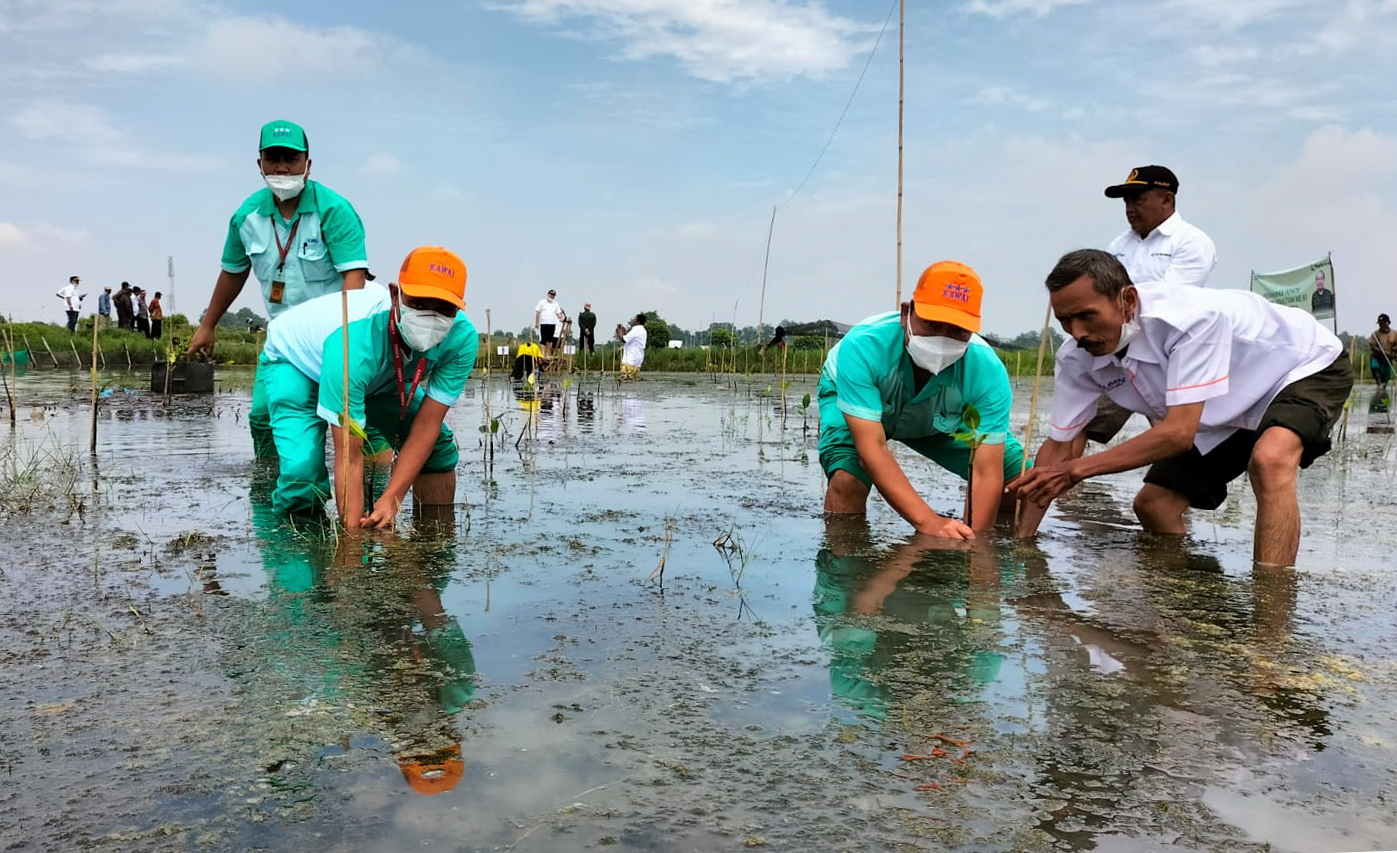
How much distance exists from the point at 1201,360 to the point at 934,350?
960 mm

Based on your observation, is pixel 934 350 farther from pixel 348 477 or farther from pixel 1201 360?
pixel 348 477

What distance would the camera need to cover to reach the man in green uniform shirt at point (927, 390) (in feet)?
13.4

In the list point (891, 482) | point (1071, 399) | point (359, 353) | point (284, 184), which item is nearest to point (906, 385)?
point (891, 482)

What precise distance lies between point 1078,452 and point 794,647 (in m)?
2.38

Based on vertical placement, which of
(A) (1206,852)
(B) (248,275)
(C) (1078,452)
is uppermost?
(B) (248,275)

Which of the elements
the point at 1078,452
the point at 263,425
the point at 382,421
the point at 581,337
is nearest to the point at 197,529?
the point at 382,421

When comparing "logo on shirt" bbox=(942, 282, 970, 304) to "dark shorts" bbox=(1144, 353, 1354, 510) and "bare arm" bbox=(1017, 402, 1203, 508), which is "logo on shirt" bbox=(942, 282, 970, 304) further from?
"dark shorts" bbox=(1144, 353, 1354, 510)

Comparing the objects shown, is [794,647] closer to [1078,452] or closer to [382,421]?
[1078,452]

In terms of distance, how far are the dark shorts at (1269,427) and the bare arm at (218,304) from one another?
15.0ft

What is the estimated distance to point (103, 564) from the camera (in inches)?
141

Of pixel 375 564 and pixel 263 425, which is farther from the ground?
pixel 263 425

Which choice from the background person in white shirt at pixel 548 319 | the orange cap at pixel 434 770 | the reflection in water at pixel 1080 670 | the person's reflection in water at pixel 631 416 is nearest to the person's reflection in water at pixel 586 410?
the person's reflection in water at pixel 631 416

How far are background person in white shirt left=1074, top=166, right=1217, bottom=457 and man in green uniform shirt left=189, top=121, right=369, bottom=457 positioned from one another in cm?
395

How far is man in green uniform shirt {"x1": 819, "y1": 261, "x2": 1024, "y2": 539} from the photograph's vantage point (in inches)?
160
